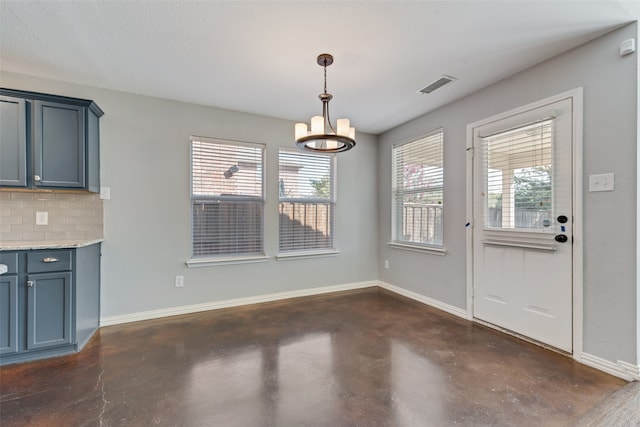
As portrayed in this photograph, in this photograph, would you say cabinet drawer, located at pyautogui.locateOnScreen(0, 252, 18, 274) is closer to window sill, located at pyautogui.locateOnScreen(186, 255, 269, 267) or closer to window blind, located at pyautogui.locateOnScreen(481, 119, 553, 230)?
window sill, located at pyautogui.locateOnScreen(186, 255, 269, 267)

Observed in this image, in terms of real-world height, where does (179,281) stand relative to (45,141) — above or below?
below

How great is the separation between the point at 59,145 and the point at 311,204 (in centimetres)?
285

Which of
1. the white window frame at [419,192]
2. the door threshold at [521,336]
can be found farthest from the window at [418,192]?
the door threshold at [521,336]

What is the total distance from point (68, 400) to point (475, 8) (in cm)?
369

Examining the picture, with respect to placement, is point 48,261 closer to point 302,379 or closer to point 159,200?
point 159,200

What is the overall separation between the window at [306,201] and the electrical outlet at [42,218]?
246 centimetres

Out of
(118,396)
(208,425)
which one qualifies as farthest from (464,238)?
(118,396)

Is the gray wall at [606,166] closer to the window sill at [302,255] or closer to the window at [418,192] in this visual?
the window at [418,192]

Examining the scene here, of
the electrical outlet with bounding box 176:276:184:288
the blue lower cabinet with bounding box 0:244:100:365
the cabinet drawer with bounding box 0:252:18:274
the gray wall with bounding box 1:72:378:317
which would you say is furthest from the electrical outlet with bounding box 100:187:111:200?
the electrical outlet with bounding box 176:276:184:288

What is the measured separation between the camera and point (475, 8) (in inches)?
76.2

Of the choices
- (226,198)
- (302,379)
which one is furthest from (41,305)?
(302,379)

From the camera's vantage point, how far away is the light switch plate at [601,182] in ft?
7.13

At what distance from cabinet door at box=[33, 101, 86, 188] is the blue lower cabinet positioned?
2.28 ft

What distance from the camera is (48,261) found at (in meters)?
2.39
